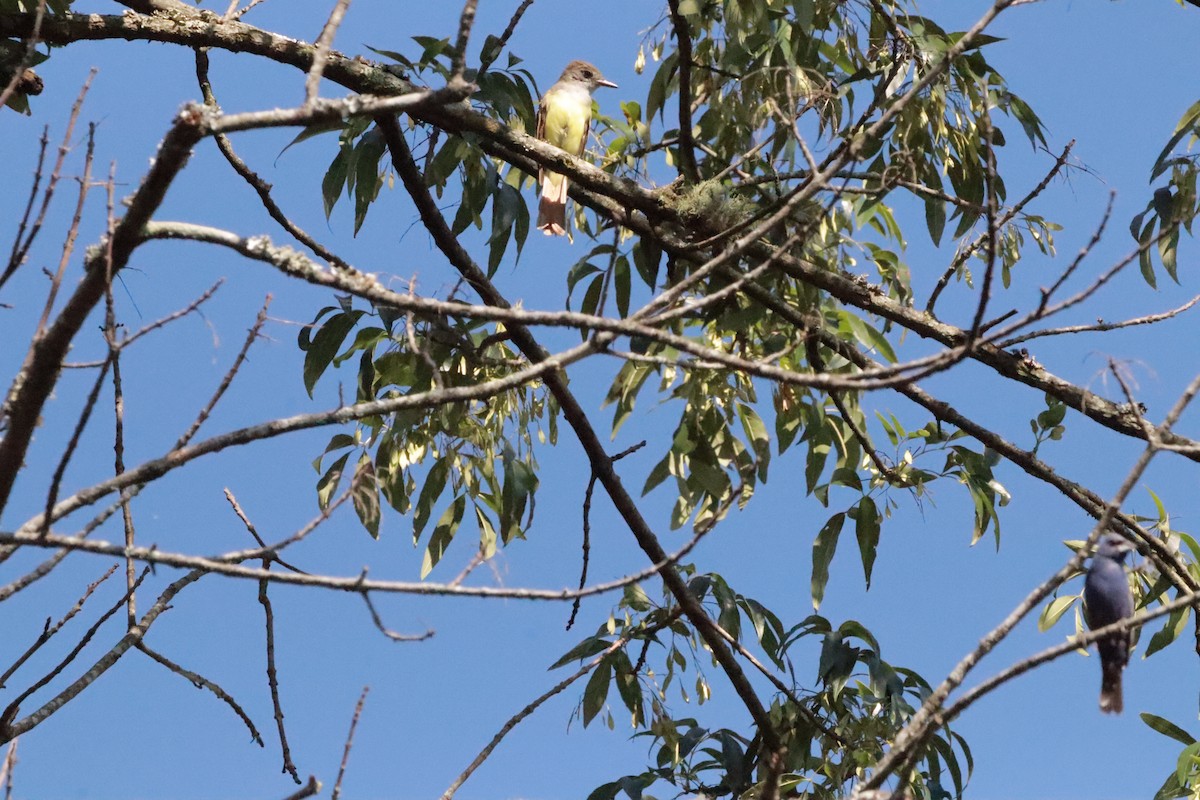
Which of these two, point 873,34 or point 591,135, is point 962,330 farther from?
point 591,135

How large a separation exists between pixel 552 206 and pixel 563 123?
133 centimetres

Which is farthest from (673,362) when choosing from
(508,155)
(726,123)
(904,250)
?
(904,250)

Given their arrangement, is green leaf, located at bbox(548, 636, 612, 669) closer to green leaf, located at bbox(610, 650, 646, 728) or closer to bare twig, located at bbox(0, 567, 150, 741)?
green leaf, located at bbox(610, 650, 646, 728)

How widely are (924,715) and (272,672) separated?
4.50ft

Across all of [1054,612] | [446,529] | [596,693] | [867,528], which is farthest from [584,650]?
[1054,612]

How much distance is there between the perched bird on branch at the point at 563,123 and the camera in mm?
3553

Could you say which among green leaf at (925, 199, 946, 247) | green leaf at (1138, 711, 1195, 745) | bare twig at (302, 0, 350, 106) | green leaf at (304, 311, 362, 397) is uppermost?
green leaf at (925, 199, 946, 247)

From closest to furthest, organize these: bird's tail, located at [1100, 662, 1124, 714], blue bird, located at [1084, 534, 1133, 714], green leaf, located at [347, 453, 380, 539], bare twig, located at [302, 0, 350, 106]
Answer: bare twig, located at [302, 0, 350, 106], green leaf, located at [347, 453, 380, 539], bird's tail, located at [1100, 662, 1124, 714], blue bird, located at [1084, 534, 1133, 714]

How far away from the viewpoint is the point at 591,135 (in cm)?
390

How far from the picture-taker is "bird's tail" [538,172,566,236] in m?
3.33

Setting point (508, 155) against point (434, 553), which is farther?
point (434, 553)

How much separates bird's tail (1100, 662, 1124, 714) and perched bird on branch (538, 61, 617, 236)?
1751 millimetres

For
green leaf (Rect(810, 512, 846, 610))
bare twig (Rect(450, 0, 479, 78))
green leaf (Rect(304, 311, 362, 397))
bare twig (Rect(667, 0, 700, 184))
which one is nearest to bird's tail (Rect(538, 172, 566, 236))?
bare twig (Rect(667, 0, 700, 184))

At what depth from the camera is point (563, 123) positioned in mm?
4855
